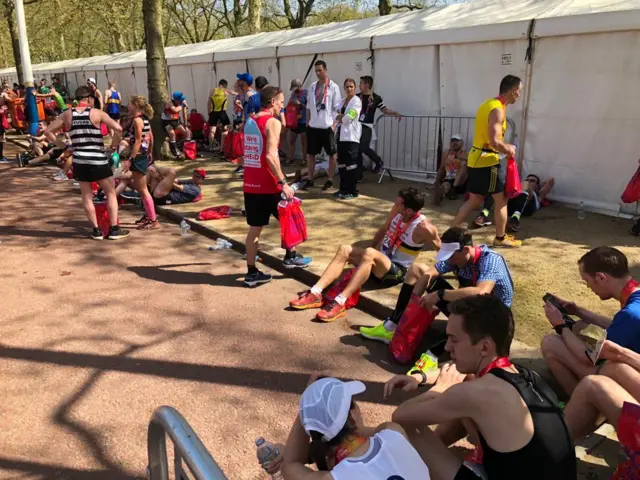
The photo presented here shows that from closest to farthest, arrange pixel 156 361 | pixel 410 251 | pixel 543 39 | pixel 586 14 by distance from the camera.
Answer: pixel 156 361 → pixel 410 251 → pixel 586 14 → pixel 543 39

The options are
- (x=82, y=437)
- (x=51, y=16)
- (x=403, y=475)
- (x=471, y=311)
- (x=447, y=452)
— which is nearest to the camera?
(x=403, y=475)

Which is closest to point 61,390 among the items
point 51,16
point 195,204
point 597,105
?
point 195,204

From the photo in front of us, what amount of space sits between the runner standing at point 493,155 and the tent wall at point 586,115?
213 cm

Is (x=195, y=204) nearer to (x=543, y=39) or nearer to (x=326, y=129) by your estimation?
(x=326, y=129)

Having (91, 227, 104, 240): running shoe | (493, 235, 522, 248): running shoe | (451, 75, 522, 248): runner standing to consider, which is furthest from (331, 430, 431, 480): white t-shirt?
(91, 227, 104, 240): running shoe

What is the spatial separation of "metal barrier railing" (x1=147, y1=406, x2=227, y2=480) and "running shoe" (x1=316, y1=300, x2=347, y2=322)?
285 centimetres

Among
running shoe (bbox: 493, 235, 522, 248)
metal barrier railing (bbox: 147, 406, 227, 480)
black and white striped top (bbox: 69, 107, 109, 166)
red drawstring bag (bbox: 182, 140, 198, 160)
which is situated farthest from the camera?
red drawstring bag (bbox: 182, 140, 198, 160)

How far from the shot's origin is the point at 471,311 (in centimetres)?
229

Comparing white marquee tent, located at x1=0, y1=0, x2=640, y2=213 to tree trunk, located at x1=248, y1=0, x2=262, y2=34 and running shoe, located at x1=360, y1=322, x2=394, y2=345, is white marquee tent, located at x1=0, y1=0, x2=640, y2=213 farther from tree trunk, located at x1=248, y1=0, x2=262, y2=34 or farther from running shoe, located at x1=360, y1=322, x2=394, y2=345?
tree trunk, located at x1=248, y1=0, x2=262, y2=34

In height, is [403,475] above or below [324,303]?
above

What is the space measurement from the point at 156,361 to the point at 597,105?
6.80m

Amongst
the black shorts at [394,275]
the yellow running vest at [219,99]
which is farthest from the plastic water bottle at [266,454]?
the yellow running vest at [219,99]

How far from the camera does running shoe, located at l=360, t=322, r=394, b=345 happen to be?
4.42m

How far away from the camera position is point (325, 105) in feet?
30.5
